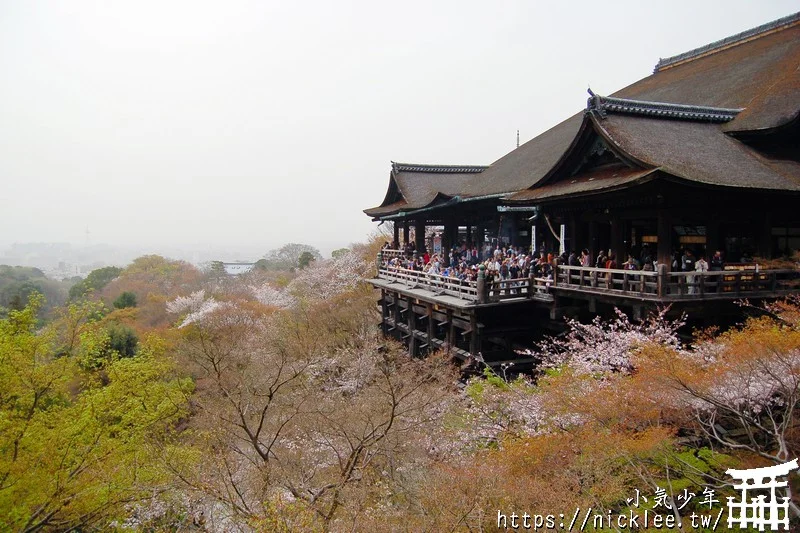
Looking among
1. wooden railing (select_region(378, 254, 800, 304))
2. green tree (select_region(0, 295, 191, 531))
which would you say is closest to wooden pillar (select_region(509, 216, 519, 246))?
wooden railing (select_region(378, 254, 800, 304))

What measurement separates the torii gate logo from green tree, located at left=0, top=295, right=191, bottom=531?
10331 millimetres

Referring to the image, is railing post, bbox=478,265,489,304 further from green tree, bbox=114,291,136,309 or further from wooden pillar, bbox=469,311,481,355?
green tree, bbox=114,291,136,309

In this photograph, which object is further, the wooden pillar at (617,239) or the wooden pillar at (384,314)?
the wooden pillar at (384,314)

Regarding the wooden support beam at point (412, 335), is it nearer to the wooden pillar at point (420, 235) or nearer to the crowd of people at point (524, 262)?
the crowd of people at point (524, 262)

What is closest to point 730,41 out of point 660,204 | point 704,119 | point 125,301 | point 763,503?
point 704,119

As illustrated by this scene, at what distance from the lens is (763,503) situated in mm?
6770

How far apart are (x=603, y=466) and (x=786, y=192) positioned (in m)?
7.14

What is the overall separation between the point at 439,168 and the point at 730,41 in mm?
12961

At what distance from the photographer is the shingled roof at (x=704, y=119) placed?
1113 centimetres

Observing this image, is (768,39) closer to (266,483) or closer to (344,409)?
(344,409)

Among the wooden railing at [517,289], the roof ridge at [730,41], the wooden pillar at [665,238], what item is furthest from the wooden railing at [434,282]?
the roof ridge at [730,41]

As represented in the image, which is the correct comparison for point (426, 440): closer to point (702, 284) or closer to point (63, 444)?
point (702, 284)

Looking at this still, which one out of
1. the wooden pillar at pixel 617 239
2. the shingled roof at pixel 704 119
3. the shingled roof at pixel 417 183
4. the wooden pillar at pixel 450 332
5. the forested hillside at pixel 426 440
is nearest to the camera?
the forested hillside at pixel 426 440

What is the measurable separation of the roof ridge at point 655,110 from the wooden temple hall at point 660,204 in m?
0.04
